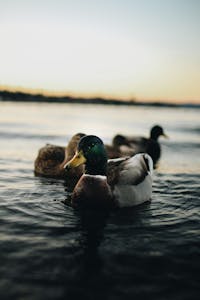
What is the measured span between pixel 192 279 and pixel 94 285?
98 cm

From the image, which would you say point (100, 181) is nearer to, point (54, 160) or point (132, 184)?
point (132, 184)

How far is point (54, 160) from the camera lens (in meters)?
9.19

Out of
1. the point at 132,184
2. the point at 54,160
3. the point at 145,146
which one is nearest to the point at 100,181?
the point at 132,184

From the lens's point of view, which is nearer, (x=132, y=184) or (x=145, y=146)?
(x=132, y=184)

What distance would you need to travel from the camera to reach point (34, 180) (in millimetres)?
8289

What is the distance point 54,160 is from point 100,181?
349 cm

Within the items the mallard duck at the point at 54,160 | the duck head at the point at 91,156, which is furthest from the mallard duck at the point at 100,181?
the mallard duck at the point at 54,160

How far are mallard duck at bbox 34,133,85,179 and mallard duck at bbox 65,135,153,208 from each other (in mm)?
2476

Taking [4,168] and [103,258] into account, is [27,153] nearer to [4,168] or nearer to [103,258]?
[4,168]

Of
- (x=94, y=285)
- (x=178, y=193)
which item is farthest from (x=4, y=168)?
(x=94, y=285)

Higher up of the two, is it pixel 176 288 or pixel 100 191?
pixel 100 191

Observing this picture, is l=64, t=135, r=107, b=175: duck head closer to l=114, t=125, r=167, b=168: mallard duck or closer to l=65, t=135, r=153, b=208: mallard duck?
l=65, t=135, r=153, b=208: mallard duck

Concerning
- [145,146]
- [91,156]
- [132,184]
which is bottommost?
[145,146]

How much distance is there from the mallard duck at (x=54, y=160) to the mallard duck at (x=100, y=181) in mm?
2476
